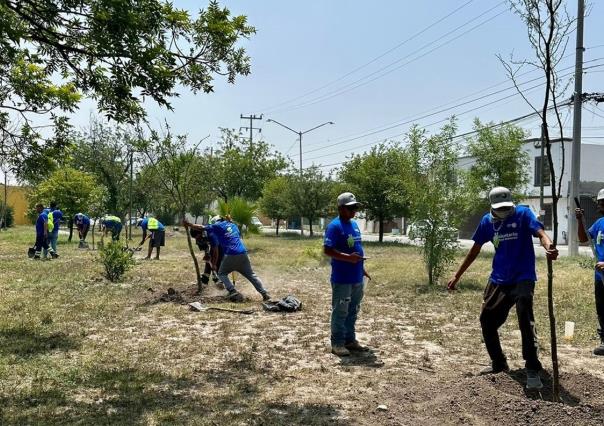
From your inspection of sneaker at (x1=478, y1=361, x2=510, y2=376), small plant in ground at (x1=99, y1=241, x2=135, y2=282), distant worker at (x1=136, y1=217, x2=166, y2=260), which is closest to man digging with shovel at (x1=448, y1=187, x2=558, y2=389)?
sneaker at (x1=478, y1=361, x2=510, y2=376)

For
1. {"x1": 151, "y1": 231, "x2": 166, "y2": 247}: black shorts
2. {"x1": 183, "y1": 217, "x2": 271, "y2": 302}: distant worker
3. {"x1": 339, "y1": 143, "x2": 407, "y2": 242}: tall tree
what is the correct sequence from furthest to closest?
{"x1": 339, "y1": 143, "x2": 407, "y2": 242}: tall tree → {"x1": 151, "y1": 231, "x2": 166, "y2": 247}: black shorts → {"x1": 183, "y1": 217, "x2": 271, "y2": 302}: distant worker

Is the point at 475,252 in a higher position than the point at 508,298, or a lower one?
higher

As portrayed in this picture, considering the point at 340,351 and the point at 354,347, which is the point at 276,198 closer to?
the point at 354,347

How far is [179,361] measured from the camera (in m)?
5.87

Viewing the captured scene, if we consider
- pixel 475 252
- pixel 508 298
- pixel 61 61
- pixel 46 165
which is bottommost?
pixel 508 298

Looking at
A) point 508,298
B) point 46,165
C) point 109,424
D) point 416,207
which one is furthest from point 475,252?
point 416,207

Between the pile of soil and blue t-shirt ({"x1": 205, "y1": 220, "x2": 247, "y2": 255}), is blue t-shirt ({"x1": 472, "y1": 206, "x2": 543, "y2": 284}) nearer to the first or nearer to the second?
the pile of soil

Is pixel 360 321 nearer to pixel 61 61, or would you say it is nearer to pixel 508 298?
pixel 508 298

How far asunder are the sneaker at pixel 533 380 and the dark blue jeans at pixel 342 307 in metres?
2.02

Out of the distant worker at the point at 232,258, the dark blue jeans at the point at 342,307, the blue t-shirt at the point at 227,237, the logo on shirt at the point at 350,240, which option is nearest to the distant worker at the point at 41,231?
the distant worker at the point at 232,258

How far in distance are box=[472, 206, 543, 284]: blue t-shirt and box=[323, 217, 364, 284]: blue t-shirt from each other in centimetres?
166

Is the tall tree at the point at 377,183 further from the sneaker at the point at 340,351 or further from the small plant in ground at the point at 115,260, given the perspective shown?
the sneaker at the point at 340,351

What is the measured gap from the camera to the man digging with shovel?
4.70 m

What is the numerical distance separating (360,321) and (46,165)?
4.72 metres
